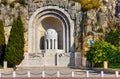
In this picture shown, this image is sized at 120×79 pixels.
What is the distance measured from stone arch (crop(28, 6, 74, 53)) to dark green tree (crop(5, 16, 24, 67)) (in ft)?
22.4

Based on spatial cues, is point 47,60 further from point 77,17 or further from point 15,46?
point 77,17

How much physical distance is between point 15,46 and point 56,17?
12257 mm

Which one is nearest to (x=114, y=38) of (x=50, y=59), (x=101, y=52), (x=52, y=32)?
(x=101, y=52)

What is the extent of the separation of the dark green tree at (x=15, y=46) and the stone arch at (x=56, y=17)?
22.4 ft

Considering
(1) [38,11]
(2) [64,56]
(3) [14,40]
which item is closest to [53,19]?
(1) [38,11]

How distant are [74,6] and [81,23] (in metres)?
3.44

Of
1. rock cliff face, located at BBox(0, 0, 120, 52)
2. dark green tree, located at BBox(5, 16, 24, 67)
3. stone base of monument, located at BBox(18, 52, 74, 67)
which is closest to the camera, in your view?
dark green tree, located at BBox(5, 16, 24, 67)

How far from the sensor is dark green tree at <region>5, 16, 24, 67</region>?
57.2 metres

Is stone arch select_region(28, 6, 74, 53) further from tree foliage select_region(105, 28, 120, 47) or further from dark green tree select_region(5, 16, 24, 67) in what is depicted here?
dark green tree select_region(5, 16, 24, 67)

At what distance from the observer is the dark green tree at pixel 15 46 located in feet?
188

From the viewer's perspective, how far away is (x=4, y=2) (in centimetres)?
6700

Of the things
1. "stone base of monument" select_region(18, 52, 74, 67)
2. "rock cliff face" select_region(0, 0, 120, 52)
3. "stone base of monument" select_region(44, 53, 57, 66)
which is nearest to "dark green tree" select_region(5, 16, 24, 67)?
"stone base of monument" select_region(18, 52, 74, 67)

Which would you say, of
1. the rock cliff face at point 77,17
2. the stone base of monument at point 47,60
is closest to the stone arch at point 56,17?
the rock cliff face at point 77,17

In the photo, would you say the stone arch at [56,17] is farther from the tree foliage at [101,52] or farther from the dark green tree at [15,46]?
the tree foliage at [101,52]
